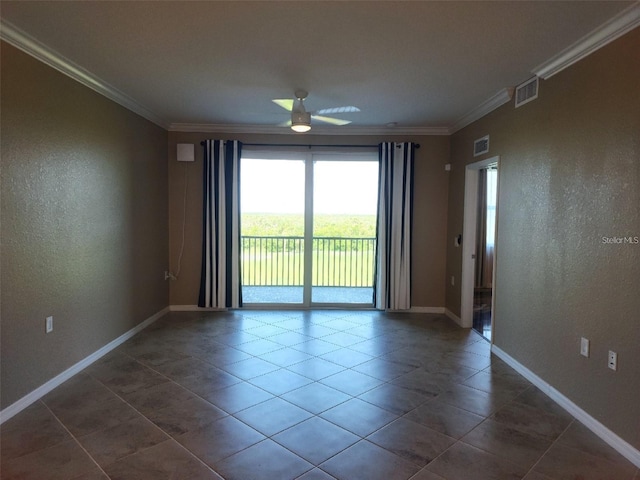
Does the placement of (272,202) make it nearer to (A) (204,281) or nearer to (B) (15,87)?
(A) (204,281)

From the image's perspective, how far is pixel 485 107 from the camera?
4.04 m

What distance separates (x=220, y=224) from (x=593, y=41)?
13.5 feet

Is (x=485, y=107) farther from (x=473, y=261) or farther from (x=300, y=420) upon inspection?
(x=300, y=420)

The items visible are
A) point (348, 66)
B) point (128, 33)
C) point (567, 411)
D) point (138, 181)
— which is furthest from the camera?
point (138, 181)

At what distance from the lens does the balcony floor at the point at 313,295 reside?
5.65 metres

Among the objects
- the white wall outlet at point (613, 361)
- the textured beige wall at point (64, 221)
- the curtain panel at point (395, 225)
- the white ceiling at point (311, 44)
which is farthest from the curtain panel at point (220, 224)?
the white wall outlet at point (613, 361)

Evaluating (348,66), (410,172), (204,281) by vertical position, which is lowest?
(204,281)

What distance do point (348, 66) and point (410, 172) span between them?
2443 mm

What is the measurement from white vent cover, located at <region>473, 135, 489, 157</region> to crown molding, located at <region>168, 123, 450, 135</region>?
2.89 ft

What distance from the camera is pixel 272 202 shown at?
5.44 m

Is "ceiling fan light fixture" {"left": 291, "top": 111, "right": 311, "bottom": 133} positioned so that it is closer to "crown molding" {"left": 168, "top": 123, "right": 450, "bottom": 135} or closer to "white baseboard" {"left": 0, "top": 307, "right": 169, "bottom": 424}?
"crown molding" {"left": 168, "top": 123, "right": 450, "bottom": 135}

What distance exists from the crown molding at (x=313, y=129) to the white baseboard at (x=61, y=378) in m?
2.44

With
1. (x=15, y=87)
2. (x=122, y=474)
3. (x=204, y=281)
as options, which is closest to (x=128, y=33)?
(x=15, y=87)

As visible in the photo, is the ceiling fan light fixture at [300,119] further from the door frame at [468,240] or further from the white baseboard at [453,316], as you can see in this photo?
the white baseboard at [453,316]
